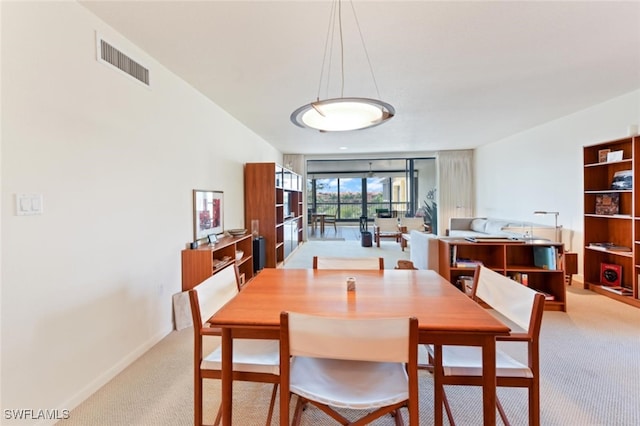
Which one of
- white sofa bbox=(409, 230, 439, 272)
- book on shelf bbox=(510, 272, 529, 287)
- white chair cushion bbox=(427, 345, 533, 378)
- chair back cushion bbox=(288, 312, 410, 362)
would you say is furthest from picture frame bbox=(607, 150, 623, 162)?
chair back cushion bbox=(288, 312, 410, 362)

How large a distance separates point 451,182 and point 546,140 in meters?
2.83

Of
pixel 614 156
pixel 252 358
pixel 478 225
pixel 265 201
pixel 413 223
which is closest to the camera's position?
pixel 252 358

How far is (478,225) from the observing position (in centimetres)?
628

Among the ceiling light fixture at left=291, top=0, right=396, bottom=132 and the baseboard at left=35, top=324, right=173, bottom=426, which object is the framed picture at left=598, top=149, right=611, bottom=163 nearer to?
the ceiling light fixture at left=291, top=0, right=396, bottom=132

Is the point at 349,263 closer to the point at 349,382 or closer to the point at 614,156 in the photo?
the point at 349,382

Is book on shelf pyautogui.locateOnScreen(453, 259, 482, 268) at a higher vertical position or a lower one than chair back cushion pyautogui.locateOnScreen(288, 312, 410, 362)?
lower

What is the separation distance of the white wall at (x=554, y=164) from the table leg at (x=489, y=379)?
4.11m

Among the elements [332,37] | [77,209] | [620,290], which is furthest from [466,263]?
[77,209]

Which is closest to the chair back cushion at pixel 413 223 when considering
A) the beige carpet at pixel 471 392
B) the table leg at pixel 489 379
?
the beige carpet at pixel 471 392

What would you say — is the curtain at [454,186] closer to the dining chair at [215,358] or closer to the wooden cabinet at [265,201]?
the wooden cabinet at [265,201]

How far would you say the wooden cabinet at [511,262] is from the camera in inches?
127

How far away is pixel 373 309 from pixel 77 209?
6.06ft

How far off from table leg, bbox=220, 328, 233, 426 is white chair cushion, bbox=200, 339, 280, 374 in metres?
0.08

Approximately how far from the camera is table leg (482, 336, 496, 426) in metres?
1.20
